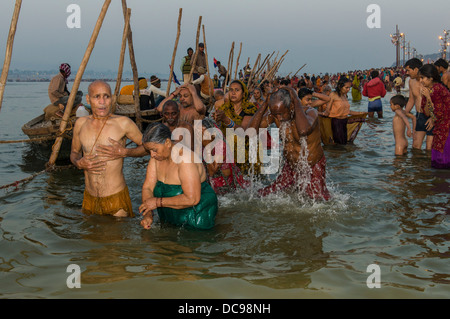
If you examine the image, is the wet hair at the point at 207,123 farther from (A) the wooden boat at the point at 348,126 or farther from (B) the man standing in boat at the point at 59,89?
(A) the wooden boat at the point at 348,126

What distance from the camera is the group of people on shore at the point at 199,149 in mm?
3955

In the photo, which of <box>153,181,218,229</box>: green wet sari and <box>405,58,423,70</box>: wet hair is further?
<box>405,58,423,70</box>: wet hair

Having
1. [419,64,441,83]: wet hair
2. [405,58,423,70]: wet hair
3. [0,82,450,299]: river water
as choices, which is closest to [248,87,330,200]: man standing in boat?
[0,82,450,299]: river water

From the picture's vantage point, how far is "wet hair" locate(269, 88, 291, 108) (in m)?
4.81

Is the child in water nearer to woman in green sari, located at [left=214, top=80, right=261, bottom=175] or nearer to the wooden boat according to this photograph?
the wooden boat

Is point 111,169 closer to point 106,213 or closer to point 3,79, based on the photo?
point 106,213

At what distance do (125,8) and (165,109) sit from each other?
12.4 ft

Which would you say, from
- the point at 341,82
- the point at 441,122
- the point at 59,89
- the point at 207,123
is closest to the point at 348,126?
the point at 341,82

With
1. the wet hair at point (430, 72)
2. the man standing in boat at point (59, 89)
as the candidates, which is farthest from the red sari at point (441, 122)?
the man standing in boat at point (59, 89)

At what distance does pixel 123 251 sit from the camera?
158 inches

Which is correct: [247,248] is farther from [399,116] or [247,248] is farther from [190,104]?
[399,116]

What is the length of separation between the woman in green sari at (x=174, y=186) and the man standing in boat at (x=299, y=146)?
1.44 metres

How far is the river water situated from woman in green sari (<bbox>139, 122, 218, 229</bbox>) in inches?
11.0
